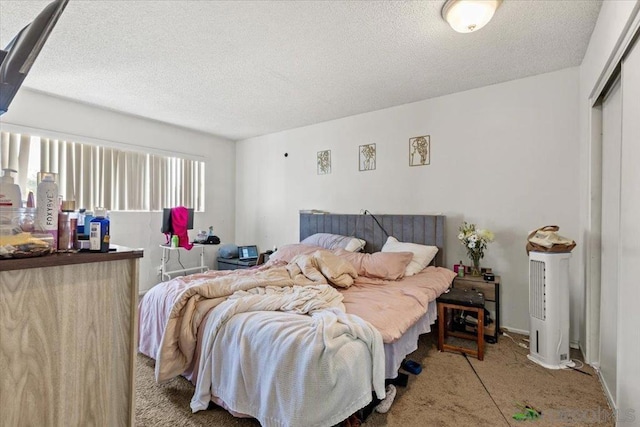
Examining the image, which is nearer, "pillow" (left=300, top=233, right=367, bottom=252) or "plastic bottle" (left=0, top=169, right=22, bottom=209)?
"plastic bottle" (left=0, top=169, right=22, bottom=209)

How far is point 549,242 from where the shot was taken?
238cm

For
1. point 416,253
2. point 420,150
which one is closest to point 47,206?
point 416,253

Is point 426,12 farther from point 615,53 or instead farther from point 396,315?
point 396,315

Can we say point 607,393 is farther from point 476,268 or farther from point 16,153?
point 16,153

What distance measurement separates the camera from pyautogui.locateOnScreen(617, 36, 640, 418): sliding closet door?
1429 millimetres

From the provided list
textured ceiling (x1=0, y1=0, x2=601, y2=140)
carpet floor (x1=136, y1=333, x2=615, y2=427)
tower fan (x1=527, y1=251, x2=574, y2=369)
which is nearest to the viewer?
carpet floor (x1=136, y1=333, x2=615, y2=427)

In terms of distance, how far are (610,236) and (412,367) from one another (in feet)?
5.40

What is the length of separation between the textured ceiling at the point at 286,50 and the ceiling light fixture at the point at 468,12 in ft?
0.33

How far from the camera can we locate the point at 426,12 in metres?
2.03

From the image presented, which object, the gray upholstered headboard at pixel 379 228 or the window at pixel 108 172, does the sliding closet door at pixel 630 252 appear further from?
the window at pixel 108 172

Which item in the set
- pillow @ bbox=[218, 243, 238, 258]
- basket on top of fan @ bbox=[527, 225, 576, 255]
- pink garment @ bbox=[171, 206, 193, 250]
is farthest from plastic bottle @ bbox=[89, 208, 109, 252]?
pillow @ bbox=[218, 243, 238, 258]

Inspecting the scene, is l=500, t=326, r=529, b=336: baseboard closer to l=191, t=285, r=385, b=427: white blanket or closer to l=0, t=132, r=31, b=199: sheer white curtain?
l=191, t=285, r=385, b=427: white blanket

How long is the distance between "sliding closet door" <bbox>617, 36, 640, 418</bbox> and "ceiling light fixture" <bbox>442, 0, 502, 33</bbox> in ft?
2.58

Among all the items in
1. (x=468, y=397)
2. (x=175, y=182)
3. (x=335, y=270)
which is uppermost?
(x=175, y=182)
